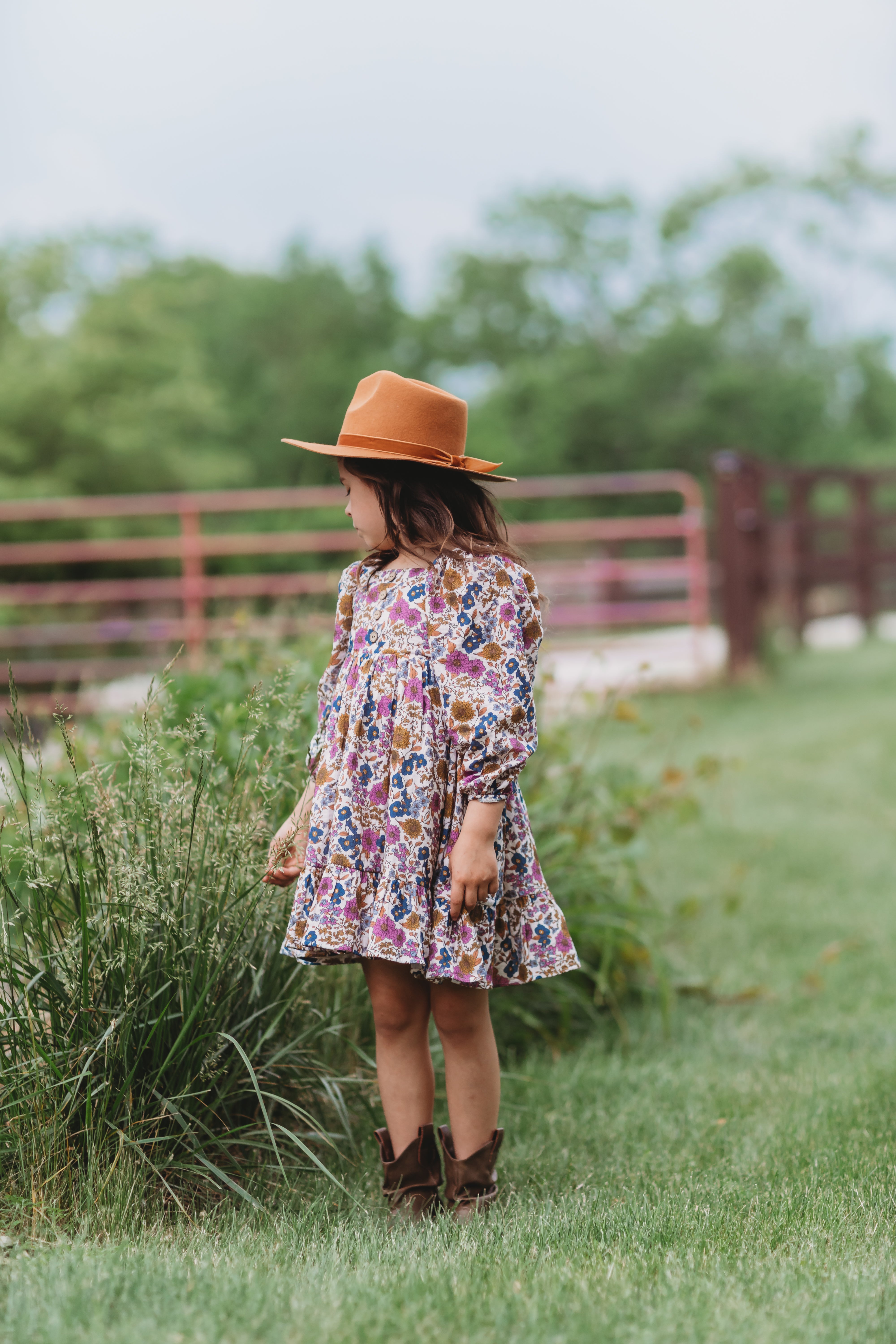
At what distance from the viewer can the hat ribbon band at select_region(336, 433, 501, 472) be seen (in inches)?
86.4

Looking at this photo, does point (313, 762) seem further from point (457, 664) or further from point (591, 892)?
point (591, 892)

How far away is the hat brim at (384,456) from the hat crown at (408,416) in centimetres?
2

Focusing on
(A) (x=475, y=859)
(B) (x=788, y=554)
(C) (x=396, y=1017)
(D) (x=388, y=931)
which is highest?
(B) (x=788, y=554)

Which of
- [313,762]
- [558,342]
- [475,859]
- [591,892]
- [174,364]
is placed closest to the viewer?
[475,859]

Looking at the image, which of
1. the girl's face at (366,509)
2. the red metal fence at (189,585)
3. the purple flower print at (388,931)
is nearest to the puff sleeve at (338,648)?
the girl's face at (366,509)

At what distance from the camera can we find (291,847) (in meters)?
2.24

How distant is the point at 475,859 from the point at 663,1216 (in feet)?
2.13

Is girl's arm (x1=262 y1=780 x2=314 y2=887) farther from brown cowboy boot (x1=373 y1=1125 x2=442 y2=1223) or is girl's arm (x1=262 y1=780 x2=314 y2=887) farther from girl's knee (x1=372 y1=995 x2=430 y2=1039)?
brown cowboy boot (x1=373 y1=1125 x2=442 y2=1223)

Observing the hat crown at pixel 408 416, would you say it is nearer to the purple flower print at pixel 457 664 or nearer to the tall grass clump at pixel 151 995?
the purple flower print at pixel 457 664

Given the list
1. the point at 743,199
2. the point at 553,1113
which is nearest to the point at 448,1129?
the point at 553,1113

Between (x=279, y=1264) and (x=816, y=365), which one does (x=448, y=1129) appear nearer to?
(x=279, y=1264)

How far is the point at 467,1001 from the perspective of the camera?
7.04 ft

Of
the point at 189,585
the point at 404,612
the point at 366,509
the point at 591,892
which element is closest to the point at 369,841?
the point at 404,612

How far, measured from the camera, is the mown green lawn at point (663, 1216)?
1.56 meters
